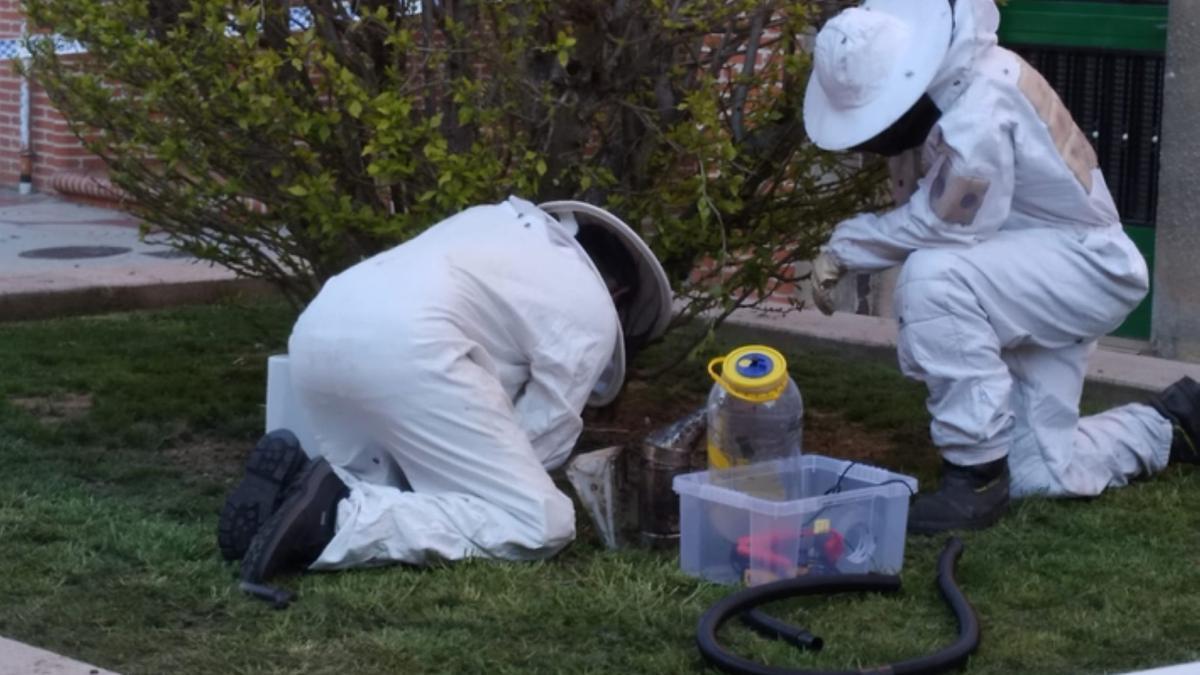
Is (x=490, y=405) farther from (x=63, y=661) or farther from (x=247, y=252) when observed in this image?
(x=247, y=252)

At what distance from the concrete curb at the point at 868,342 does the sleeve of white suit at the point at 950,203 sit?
5.40 ft

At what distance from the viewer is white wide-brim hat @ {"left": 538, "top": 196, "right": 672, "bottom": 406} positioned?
511cm

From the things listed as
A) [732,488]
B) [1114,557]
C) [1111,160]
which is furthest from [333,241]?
[1111,160]

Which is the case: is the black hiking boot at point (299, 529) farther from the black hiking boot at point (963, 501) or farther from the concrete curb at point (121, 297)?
the concrete curb at point (121, 297)

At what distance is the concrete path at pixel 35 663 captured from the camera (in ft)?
12.9

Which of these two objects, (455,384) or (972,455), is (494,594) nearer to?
(455,384)

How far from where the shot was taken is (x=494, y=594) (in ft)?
14.8

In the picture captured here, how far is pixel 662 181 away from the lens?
5711mm

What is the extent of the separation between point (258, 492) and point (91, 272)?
458 centimetres

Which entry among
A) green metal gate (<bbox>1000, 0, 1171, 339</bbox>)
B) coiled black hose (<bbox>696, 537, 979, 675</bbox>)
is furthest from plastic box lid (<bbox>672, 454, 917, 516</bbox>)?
green metal gate (<bbox>1000, 0, 1171, 339</bbox>)

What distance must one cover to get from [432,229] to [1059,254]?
5.44ft

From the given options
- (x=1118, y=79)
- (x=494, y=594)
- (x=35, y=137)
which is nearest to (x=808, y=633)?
(x=494, y=594)

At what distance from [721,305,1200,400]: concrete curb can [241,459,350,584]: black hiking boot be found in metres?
2.57

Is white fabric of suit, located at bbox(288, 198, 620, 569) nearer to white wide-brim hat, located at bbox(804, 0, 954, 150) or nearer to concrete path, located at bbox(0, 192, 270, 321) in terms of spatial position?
white wide-brim hat, located at bbox(804, 0, 954, 150)
